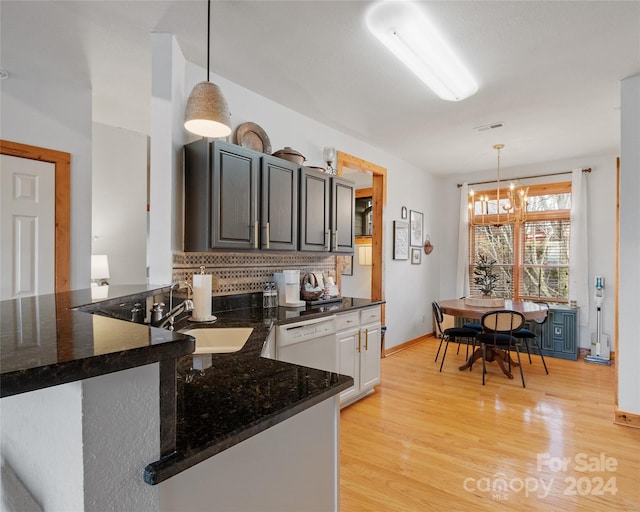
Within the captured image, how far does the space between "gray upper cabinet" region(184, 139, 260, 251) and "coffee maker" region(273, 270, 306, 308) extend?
0.53 metres

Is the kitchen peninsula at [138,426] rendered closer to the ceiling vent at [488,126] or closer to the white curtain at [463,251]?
the ceiling vent at [488,126]

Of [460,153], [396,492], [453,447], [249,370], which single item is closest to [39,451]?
[249,370]

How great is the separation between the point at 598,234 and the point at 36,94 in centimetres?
637

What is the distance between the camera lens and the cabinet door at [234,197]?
7.94 feet

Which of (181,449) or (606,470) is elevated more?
(181,449)

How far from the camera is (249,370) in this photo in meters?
1.29

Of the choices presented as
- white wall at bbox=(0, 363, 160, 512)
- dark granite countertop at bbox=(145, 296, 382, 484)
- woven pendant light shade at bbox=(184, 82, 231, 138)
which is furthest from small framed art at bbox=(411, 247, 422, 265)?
white wall at bbox=(0, 363, 160, 512)

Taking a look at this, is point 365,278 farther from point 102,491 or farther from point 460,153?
point 102,491

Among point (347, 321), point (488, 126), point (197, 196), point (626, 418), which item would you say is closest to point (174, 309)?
point (197, 196)

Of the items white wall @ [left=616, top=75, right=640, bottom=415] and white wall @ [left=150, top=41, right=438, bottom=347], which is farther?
white wall @ [left=616, top=75, right=640, bottom=415]

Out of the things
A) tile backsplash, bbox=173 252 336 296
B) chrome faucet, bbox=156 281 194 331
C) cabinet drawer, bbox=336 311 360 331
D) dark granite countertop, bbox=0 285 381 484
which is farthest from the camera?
cabinet drawer, bbox=336 311 360 331

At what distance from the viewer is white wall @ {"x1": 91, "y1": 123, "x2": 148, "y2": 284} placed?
3.85 meters

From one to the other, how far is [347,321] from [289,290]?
0.56m

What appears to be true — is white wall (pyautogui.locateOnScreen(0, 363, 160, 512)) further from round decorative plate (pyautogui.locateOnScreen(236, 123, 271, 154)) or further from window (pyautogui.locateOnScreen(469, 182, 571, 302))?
window (pyautogui.locateOnScreen(469, 182, 571, 302))
